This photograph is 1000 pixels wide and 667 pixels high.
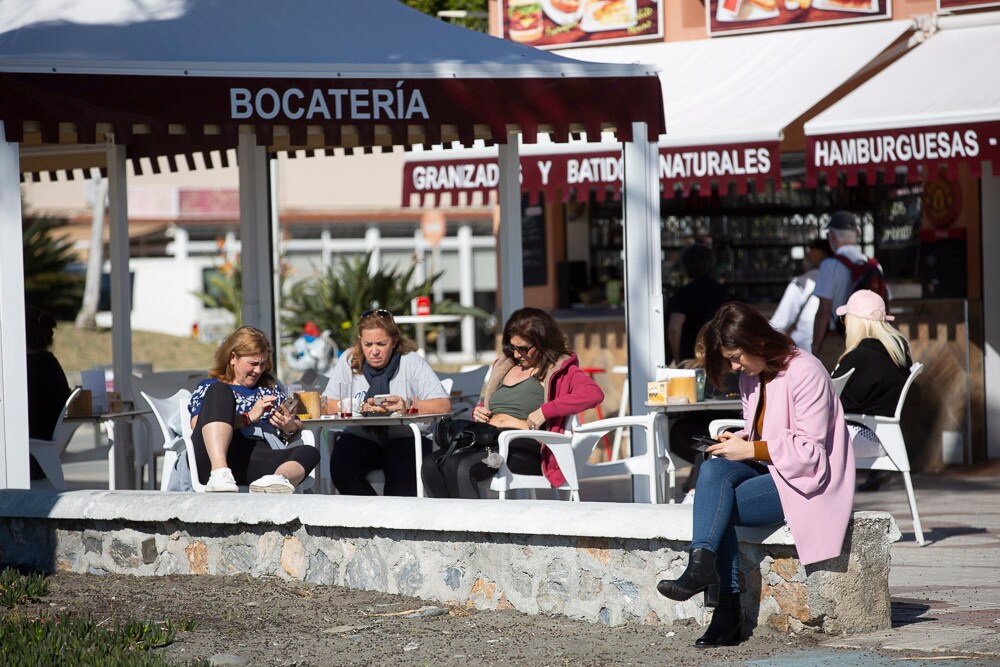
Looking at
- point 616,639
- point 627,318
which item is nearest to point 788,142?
point 627,318

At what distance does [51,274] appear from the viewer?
25.2 meters

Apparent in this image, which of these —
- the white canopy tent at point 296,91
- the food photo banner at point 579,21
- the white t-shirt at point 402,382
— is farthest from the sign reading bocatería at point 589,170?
the white t-shirt at point 402,382

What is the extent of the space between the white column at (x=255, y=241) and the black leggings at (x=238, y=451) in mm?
2719

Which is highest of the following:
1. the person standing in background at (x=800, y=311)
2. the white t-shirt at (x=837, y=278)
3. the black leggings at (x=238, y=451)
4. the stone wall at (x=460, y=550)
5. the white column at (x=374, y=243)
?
the white column at (x=374, y=243)

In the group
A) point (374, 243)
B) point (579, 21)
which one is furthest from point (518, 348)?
point (374, 243)

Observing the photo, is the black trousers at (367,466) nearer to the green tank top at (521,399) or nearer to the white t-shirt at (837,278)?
the green tank top at (521,399)

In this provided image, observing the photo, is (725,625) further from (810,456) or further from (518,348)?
(518,348)

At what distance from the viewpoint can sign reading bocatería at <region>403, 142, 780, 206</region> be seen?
9.83m

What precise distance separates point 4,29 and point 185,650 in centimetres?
374

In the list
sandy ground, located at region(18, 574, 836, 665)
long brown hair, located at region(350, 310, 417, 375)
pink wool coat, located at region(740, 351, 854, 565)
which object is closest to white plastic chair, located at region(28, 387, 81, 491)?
sandy ground, located at region(18, 574, 836, 665)

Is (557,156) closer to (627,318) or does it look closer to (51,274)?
(627,318)

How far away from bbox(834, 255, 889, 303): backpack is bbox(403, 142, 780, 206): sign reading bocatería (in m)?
0.83

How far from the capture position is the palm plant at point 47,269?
24.3 meters

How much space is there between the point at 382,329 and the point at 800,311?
3636mm
